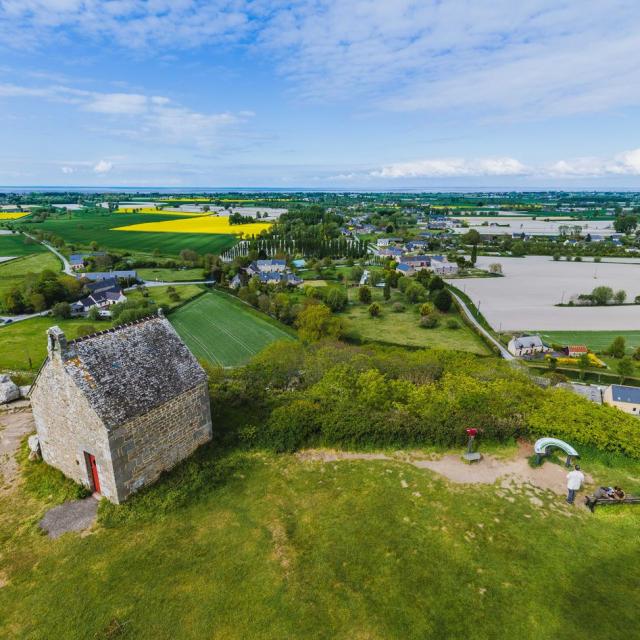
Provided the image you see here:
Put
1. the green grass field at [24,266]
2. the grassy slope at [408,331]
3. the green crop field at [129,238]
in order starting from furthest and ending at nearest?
1. the green crop field at [129,238]
2. the green grass field at [24,266]
3. the grassy slope at [408,331]

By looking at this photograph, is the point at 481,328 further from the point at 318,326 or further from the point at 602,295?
the point at 602,295

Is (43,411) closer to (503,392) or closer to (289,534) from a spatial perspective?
(289,534)

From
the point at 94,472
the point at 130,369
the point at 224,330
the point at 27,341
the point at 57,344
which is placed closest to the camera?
the point at 57,344

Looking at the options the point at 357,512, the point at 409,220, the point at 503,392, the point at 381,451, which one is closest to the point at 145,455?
the point at 357,512

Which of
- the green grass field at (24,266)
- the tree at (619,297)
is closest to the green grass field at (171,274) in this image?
the green grass field at (24,266)

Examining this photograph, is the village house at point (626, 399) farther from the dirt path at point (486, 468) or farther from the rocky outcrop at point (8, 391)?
the rocky outcrop at point (8, 391)

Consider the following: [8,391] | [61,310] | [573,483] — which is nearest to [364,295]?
[61,310]

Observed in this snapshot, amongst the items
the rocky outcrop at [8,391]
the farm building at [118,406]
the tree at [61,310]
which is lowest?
the tree at [61,310]
